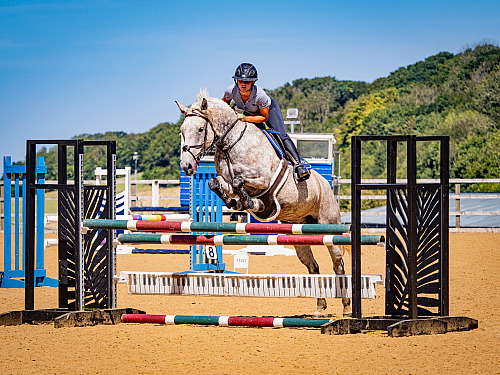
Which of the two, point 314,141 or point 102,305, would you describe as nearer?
point 102,305

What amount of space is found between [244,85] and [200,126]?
73cm

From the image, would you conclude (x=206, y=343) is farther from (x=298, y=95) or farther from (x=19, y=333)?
(x=298, y=95)

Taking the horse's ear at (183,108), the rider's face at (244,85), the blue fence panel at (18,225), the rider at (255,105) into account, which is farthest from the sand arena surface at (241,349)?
the rider's face at (244,85)

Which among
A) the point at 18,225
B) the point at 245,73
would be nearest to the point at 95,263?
the point at 245,73

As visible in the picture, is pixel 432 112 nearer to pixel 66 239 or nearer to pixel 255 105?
pixel 255 105

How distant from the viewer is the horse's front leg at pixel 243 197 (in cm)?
604

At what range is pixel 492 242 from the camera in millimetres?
15336

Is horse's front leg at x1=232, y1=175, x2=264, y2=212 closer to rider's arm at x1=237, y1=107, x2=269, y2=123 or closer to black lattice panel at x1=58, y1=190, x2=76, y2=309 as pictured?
rider's arm at x1=237, y1=107, x2=269, y2=123

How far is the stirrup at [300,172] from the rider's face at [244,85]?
2.83 ft

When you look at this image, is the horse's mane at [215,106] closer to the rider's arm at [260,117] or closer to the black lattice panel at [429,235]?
the rider's arm at [260,117]

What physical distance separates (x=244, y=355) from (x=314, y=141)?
12.2m

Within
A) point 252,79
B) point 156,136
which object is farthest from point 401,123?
point 252,79

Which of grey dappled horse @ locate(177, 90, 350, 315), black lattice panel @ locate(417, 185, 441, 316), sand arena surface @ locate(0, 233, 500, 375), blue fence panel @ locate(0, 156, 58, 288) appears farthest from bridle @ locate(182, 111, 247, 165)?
blue fence panel @ locate(0, 156, 58, 288)

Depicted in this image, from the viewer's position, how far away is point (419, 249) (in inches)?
218
